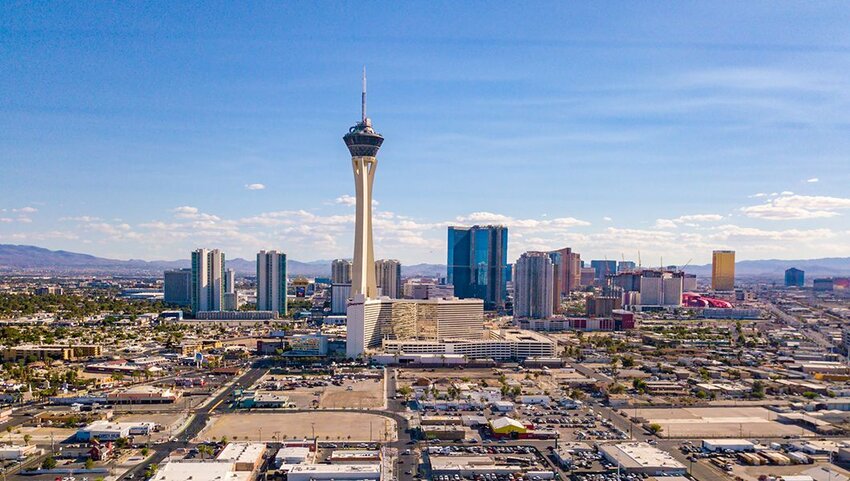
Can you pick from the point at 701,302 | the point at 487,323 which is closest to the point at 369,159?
the point at 487,323

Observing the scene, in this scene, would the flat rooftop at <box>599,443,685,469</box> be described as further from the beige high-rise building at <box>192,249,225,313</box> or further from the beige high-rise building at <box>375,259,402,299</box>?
the beige high-rise building at <box>375,259,402,299</box>

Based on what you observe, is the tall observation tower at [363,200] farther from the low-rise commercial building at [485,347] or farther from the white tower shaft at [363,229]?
the low-rise commercial building at [485,347]

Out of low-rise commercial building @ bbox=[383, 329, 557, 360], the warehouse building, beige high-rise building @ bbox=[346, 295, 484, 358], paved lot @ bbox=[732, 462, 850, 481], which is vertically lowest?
paved lot @ bbox=[732, 462, 850, 481]

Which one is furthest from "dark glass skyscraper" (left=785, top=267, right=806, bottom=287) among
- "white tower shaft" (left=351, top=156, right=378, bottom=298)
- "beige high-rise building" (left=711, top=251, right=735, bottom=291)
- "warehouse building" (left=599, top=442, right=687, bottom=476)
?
"warehouse building" (left=599, top=442, right=687, bottom=476)

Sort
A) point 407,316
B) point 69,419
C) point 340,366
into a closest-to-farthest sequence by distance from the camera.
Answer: point 69,419 → point 340,366 → point 407,316

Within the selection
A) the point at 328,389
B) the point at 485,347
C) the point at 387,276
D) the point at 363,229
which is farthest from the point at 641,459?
the point at 387,276

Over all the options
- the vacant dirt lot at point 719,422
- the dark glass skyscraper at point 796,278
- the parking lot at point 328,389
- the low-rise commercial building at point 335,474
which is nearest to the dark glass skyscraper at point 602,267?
the dark glass skyscraper at point 796,278

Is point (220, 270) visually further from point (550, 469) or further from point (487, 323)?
point (550, 469)
